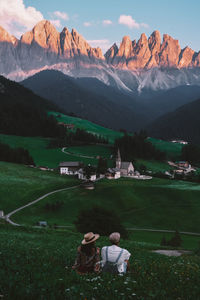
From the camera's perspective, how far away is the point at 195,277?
13.4 metres

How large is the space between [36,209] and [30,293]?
3089 inches

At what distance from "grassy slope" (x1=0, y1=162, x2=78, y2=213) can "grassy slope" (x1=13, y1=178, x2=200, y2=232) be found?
6.26m

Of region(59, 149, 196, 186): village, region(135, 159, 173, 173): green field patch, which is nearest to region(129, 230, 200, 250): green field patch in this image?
region(59, 149, 196, 186): village

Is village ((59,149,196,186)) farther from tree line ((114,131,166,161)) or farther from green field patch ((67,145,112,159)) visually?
green field patch ((67,145,112,159))

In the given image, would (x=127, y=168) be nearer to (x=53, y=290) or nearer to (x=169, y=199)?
(x=169, y=199)

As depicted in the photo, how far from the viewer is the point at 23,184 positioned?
10188cm

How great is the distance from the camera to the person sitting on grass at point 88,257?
1301 cm

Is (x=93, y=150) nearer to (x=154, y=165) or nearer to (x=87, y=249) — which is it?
(x=154, y=165)

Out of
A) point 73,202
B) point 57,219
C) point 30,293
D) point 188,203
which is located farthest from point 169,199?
point 30,293

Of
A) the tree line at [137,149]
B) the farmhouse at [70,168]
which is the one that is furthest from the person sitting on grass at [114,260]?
the tree line at [137,149]

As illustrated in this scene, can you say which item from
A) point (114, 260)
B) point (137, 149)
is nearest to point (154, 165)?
point (137, 149)

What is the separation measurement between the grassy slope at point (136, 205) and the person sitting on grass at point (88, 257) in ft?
206

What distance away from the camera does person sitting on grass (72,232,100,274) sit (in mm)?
13008

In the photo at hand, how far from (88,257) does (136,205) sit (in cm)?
7927
